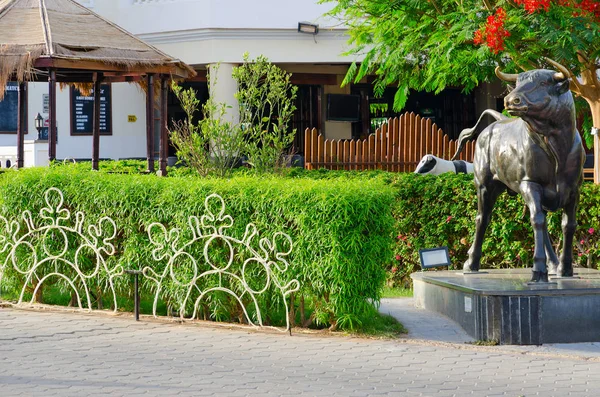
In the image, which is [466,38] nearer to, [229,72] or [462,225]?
[462,225]

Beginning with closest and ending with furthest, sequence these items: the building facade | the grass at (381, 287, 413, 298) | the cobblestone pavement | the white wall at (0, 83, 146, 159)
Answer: the cobblestone pavement → the grass at (381, 287, 413, 298) → the building facade → the white wall at (0, 83, 146, 159)

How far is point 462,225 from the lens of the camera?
11.2 metres

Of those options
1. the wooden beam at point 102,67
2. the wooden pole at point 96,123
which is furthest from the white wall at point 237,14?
the wooden beam at point 102,67

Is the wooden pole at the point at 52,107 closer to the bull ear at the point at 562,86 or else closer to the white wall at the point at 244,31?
the bull ear at the point at 562,86

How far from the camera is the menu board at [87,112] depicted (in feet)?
83.6

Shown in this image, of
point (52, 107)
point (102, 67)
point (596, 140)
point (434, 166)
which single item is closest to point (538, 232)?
point (596, 140)

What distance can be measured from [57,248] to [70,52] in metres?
5.21

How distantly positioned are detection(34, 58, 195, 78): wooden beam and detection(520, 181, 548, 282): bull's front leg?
805cm

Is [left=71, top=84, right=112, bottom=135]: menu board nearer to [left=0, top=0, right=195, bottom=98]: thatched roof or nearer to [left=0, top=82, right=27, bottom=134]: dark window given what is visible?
[left=0, top=82, right=27, bottom=134]: dark window

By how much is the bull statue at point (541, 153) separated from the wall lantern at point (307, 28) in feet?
47.3

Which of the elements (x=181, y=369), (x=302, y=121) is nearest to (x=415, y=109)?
(x=302, y=121)

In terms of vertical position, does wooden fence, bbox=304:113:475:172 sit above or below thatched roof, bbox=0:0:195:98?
below

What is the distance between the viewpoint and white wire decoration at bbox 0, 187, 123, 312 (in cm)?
964

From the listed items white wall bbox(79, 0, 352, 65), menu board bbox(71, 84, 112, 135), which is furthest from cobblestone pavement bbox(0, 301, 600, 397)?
menu board bbox(71, 84, 112, 135)
